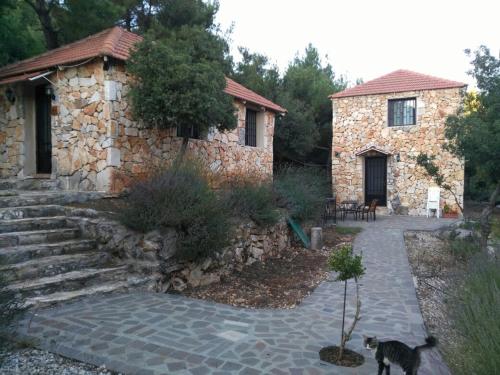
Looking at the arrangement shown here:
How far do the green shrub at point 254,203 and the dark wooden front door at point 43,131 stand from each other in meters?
4.99

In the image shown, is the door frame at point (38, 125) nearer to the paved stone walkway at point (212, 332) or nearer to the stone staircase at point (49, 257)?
the stone staircase at point (49, 257)

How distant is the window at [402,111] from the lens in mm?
16250

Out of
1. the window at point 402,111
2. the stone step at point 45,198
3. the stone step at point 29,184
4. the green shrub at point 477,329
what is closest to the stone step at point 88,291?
the stone step at point 45,198

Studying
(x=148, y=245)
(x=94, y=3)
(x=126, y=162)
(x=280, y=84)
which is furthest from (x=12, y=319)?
(x=280, y=84)

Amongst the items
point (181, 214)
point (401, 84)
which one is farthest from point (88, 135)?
point (401, 84)

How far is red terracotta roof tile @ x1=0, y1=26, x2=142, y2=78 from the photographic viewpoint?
331 inches

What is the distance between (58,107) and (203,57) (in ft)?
11.4

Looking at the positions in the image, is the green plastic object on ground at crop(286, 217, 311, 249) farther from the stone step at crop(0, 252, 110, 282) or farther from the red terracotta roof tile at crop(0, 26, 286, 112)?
the red terracotta roof tile at crop(0, 26, 286, 112)

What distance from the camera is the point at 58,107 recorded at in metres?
9.02

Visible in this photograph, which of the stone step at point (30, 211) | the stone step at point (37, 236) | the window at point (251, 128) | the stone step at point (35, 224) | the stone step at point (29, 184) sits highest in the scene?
the window at point (251, 128)

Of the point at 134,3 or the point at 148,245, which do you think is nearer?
the point at 148,245

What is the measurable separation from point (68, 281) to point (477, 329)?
460 centimetres

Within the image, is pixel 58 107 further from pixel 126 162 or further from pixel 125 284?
pixel 125 284

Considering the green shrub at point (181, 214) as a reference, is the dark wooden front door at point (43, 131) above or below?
above
